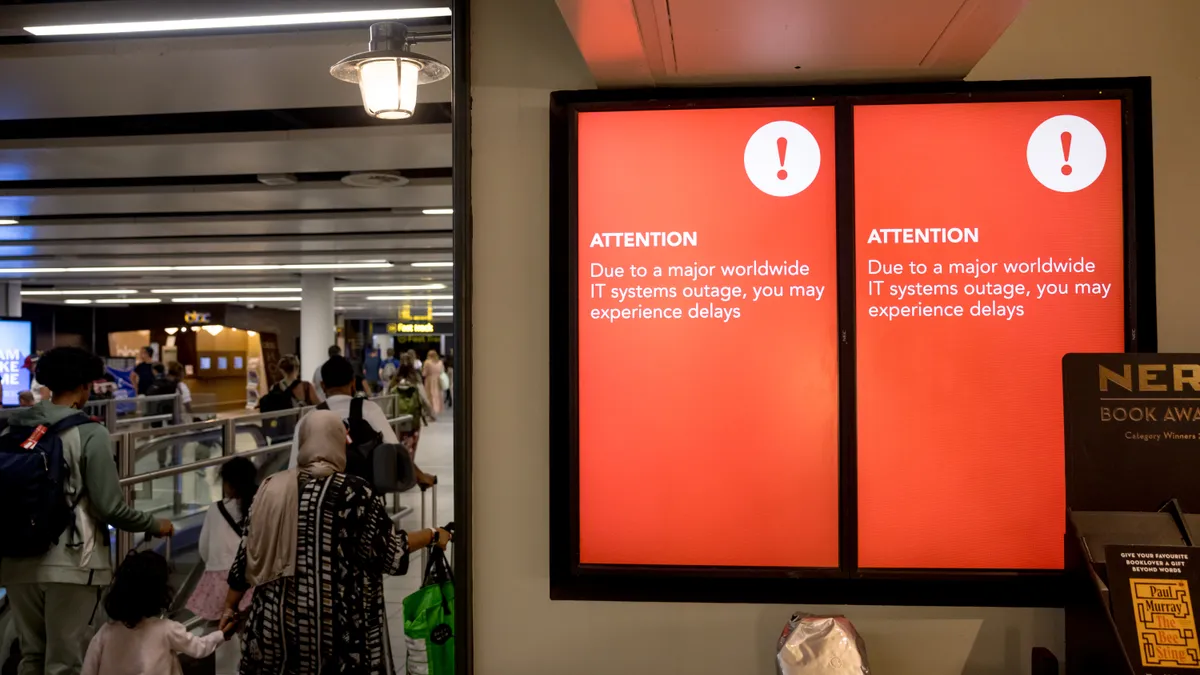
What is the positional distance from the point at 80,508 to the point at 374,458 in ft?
3.97

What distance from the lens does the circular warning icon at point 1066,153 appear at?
7.80ft

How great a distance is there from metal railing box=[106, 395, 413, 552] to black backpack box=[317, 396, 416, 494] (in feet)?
3.84

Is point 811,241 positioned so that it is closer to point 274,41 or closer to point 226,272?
point 274,41

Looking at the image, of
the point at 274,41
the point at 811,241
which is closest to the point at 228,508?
the point at 274,41

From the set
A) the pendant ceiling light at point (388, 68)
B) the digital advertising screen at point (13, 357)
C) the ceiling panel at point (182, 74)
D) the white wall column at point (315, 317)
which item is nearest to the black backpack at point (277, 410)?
the ceiling panel at point (182, 74)

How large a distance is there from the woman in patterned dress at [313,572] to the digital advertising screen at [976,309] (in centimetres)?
165

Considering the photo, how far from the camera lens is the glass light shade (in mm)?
2535

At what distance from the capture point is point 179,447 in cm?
724

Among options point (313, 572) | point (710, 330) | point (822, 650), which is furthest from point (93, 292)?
point (822, 650)

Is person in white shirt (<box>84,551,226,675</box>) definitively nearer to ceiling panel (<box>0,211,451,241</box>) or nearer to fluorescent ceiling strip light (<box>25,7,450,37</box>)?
fluorescent ceiling strip light (<box>25,7,450,37</box>)

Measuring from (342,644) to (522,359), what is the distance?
1.15 metres

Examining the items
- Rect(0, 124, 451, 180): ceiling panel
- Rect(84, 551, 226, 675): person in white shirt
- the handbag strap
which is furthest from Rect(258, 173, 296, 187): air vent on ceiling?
Rect(84, 551, 226, 675): person in white shirt

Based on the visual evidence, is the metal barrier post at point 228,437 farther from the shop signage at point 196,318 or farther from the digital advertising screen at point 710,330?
the shop signage at point 196,318

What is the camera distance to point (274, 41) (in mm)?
3947
